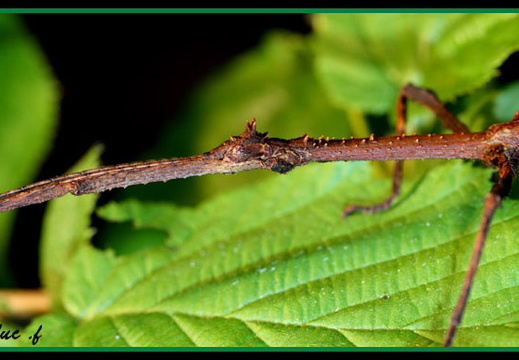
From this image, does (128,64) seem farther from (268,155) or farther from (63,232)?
(268,155)

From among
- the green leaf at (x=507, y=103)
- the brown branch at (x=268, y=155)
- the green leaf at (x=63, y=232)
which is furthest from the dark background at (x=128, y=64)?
the green leaf at (x=507, y=103)

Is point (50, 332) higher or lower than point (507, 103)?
lower

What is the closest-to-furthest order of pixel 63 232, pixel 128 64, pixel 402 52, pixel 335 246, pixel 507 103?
pixel 335 246, pixel 507 103, pixel 63 232, pixel 402 52, pixel 128 64

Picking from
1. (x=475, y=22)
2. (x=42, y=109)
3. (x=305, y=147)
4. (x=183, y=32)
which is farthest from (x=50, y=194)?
(x=183, y=32)

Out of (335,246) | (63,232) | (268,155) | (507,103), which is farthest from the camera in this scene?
(63,232)

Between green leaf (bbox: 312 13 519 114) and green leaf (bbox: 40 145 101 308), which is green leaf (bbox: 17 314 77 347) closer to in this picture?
green leaf (bbox: 40 145 101 308)

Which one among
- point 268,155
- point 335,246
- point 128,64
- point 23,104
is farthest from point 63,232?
point 128,64

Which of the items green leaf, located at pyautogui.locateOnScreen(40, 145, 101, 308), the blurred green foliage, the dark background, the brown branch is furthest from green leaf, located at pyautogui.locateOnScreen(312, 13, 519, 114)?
green leaf, located at pyautogui.locateOnScreen(40, 145, 101, 308)
